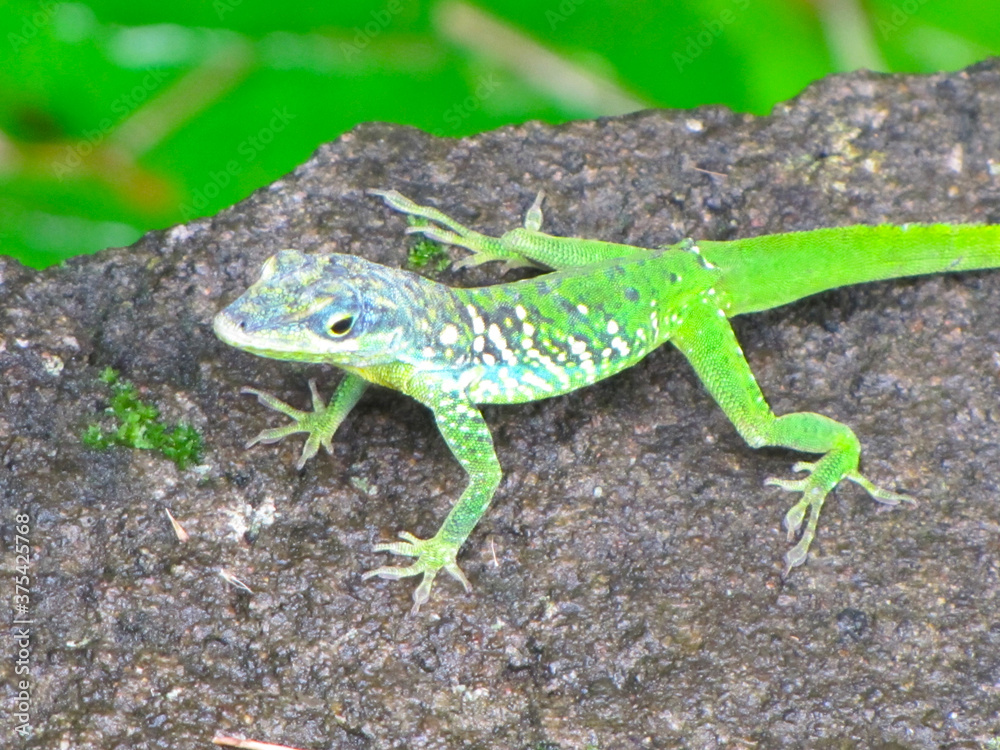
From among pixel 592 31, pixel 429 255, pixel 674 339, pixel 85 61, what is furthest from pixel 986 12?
pixel 85 61

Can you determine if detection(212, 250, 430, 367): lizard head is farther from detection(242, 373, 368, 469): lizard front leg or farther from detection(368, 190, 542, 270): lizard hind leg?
detection(368, 190, 542, 270): lizard hind leg

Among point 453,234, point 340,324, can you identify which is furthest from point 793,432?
point 340,324

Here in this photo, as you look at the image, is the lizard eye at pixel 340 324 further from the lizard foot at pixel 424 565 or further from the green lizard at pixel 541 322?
the lizard foot at pixel 424 565

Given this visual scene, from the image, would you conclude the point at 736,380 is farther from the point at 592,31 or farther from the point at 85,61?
the point at 85,61

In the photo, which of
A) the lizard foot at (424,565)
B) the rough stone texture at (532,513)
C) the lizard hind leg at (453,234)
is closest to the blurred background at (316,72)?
the rough stone texture at (532,513)

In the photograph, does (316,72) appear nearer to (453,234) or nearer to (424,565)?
(453,234)

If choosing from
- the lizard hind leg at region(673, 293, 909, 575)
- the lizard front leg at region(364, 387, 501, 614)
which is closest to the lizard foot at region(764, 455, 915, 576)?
the lizard hind leg at region(673, 293, 909, 575)
